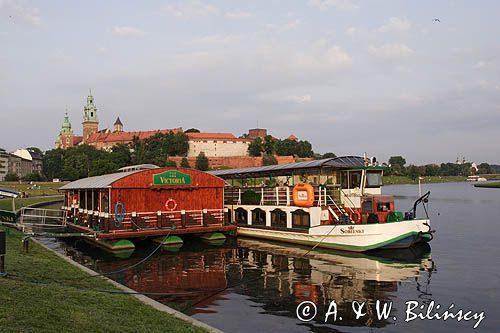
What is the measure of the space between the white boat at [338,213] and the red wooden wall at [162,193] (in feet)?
15.7

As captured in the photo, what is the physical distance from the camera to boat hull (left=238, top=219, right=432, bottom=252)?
1157 inches

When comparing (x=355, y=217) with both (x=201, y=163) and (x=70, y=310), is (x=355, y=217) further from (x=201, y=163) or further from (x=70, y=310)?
(x=201, y=163)

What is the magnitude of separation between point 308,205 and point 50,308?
75.8ft

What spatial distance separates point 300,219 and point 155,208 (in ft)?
37.7

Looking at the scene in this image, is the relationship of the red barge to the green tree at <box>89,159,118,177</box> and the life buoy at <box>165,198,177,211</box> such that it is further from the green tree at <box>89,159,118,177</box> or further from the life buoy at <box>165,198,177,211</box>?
the green tree at <box>89,159,118,177</box>

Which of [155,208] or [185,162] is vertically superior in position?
[185,162]

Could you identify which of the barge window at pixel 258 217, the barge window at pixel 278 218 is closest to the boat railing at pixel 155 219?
the barge window at pixel 258 217

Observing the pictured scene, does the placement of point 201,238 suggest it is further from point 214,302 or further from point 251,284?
point 214,302

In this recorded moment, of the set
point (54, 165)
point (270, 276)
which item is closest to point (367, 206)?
point (270, 276)

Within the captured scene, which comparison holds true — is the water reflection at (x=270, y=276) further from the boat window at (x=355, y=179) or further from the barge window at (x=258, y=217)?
the boat window at (x=355, y=179)

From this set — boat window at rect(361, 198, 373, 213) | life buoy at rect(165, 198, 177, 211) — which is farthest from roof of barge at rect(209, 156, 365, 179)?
life buoy at rect(165, 198, 177, 211)

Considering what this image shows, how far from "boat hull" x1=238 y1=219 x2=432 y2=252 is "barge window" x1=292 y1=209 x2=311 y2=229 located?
90cm

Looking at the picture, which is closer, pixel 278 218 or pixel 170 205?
pixel 170 205

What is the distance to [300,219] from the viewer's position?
34375 millimetres
